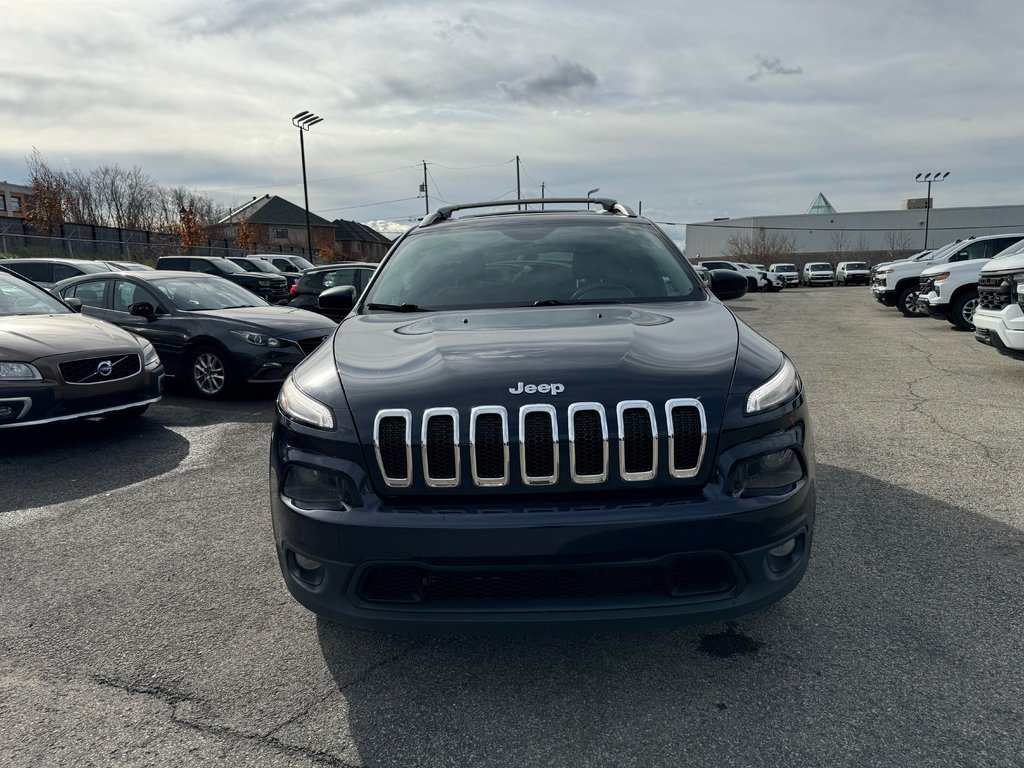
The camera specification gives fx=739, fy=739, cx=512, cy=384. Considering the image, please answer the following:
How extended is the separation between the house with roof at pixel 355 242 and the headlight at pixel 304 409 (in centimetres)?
7958

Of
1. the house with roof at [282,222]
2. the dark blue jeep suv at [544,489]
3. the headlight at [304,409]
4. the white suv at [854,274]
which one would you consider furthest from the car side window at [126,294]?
the house with roof at [282,222]

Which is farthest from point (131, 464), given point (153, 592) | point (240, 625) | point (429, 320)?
point (429, 320)

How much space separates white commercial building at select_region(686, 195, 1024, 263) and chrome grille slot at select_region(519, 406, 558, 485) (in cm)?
7906

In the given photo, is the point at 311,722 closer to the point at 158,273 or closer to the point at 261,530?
the point at 261,530

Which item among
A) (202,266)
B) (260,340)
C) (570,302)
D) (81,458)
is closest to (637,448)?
(570,302)

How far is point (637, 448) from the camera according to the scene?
88.4 inches

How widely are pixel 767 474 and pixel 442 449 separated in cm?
103

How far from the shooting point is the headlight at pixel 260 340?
7.90m

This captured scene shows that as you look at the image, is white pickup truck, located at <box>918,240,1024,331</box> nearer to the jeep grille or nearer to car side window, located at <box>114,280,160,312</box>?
car side window, located at <box>114,280,160,312</box>

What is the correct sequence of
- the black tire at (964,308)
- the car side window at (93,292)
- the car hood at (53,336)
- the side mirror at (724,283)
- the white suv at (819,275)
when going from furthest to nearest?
the white suv at (819,275) → the black tire at (964,308) → the car side window at (93,292) → the car hood at (53,336) → the side mirror at (724,283)

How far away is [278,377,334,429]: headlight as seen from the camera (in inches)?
94.7

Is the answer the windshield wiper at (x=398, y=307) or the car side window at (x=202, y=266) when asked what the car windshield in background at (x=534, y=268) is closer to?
the windshield wiper at (x=398, y=307)

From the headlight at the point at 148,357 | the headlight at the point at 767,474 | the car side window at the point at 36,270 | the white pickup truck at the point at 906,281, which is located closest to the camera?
the headlight at the point at 767,474

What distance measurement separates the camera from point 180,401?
813 cm
